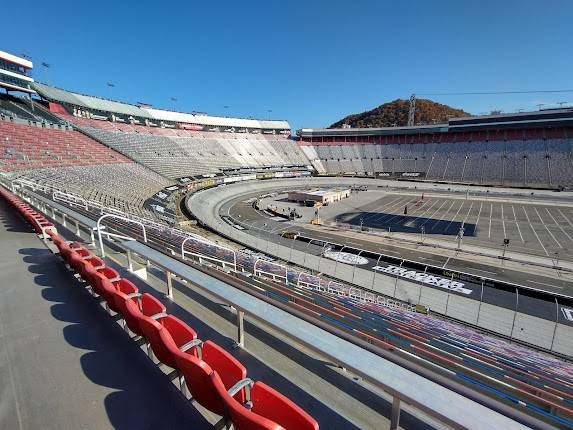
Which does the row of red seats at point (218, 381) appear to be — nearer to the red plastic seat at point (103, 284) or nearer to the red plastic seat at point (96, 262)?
the red plastic seat at point (103, 284)

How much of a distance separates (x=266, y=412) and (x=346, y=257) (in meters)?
21.7

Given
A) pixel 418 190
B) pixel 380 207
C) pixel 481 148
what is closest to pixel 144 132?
pixel 380 207

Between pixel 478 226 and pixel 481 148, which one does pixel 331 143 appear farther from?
pixel 478 226

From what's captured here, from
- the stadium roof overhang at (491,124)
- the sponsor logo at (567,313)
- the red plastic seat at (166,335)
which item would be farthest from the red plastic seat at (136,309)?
the stadium roof overhang at (491,124)

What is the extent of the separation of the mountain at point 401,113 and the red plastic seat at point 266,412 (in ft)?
553

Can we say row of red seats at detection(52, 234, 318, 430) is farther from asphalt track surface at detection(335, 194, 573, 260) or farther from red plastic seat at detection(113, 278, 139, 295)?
asphalt track surface at detection(335, 194, 573, 260)

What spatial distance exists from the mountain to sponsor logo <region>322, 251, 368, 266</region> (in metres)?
149

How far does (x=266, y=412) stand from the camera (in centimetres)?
→ 183

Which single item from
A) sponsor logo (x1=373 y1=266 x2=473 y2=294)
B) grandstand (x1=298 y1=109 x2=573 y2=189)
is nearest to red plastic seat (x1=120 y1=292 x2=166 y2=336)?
sponsor logo (x1=373 y1=266 x2=473 y2=294)

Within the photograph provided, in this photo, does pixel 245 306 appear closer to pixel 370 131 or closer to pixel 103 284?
pixel 103 284

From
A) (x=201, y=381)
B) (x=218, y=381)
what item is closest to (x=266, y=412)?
(x=218, y=381)

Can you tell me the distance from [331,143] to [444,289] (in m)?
72.3

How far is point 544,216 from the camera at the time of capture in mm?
36312

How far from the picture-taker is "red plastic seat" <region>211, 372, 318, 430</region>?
1532 millimetres
